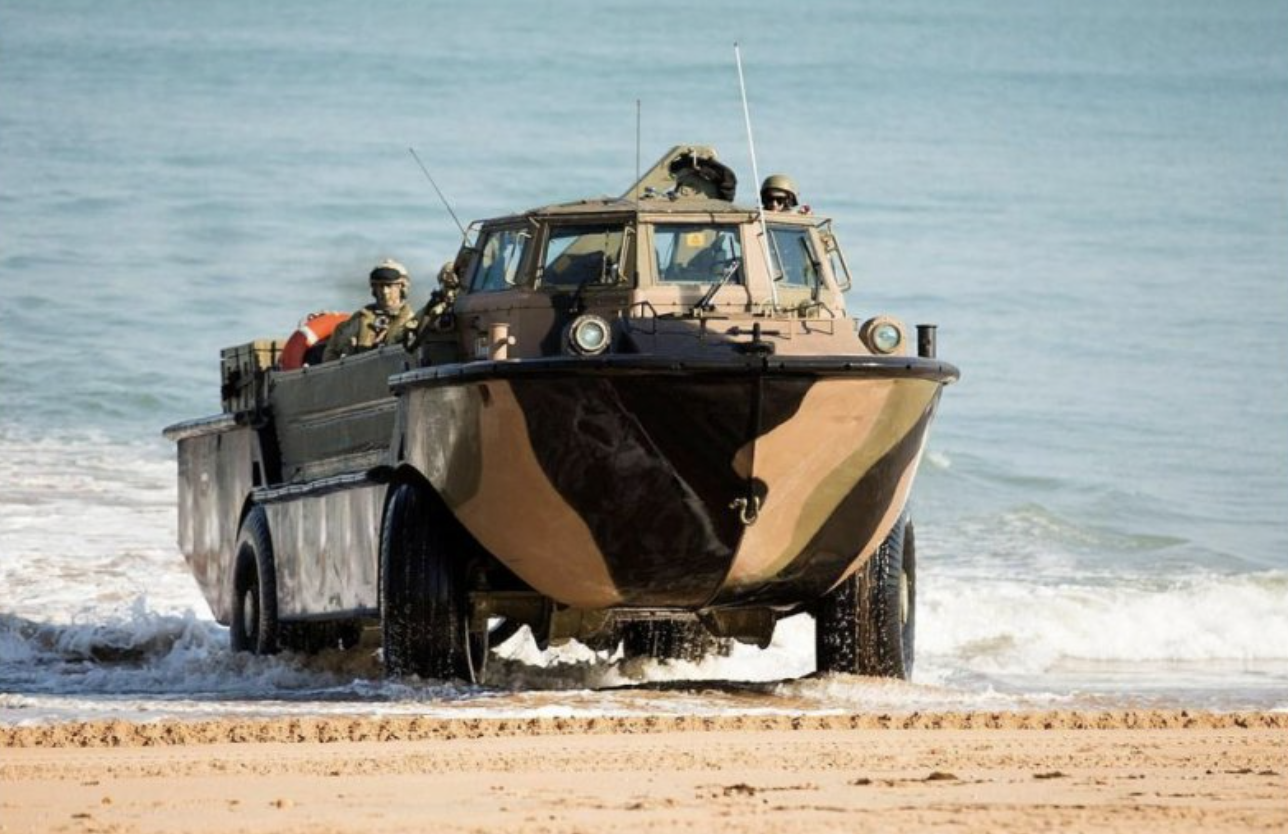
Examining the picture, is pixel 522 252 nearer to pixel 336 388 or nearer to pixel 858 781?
pixel 336 388

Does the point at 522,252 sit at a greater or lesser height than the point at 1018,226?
lesser

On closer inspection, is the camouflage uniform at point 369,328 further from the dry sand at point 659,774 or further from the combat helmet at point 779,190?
the dry sand at point 659,774

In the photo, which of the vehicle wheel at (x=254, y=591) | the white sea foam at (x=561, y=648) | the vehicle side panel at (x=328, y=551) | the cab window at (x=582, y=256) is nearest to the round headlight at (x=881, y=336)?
the cab window at (x=582, y=256)

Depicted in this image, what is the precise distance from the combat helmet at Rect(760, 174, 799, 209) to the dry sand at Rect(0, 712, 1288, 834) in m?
3.26

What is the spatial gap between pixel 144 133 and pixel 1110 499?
23.2 meters

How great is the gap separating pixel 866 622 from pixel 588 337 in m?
2.04

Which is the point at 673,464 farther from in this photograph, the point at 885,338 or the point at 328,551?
the point at 328,551

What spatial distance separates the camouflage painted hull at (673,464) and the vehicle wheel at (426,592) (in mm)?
179

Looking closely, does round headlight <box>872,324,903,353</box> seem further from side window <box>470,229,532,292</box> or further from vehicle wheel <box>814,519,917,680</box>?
side window <box>470,229,532,292</box>

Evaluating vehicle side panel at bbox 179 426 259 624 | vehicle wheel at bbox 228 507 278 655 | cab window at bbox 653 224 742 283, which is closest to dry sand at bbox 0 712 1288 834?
cab window at bbox 653 224 742 283

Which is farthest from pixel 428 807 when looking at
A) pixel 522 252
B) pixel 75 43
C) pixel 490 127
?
pixel 75 43

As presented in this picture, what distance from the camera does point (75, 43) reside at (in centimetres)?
5422

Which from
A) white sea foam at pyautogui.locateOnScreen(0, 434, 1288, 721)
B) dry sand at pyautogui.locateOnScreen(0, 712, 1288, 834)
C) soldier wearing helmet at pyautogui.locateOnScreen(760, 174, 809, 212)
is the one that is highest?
soldier wearing helmet at pyautogui.locateOnScreen(760, 174, 809, 212)

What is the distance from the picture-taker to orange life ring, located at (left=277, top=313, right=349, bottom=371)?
591 inches
